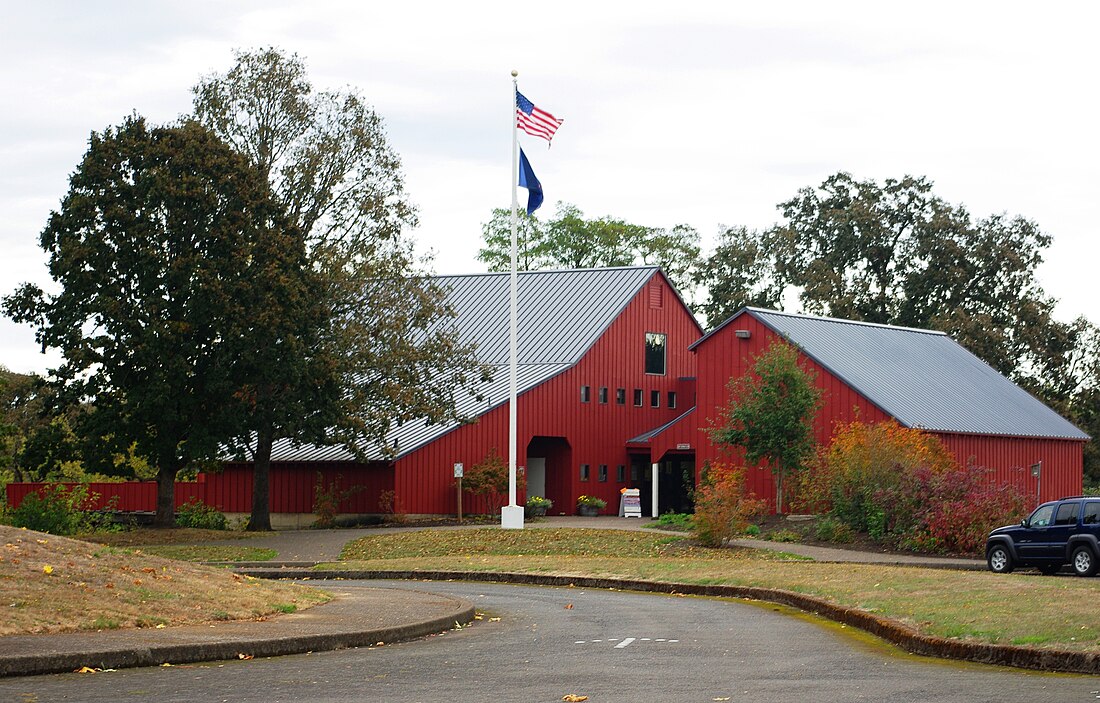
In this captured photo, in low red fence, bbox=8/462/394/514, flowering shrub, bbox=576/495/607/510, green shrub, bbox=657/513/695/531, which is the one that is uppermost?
low red fence, bbox=8/462/394/514

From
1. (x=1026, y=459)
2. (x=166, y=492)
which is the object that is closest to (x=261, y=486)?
(x=166, y=492)

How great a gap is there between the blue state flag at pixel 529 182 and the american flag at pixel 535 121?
0.92 metres

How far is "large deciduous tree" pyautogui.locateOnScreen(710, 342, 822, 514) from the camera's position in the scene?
1775 inches

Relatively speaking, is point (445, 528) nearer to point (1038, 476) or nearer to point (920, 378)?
point (920, 378)

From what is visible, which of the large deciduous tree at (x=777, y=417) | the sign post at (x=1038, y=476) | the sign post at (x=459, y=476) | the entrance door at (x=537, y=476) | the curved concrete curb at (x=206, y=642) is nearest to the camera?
the curved concrete curb at (x=206, y=642)

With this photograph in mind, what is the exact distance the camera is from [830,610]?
65.3ft

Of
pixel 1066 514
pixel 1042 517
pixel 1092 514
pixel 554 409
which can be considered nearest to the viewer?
pixel 1092 514

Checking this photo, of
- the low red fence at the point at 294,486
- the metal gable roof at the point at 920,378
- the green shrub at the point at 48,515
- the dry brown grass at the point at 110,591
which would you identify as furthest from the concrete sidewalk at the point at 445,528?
the dry brown grass at the point at 110,591

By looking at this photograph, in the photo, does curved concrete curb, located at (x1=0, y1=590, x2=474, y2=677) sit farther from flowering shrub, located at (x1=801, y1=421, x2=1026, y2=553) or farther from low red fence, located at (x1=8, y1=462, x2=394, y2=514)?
low red fence, located at (x1=8, y1=462, x2=394, y2=514)

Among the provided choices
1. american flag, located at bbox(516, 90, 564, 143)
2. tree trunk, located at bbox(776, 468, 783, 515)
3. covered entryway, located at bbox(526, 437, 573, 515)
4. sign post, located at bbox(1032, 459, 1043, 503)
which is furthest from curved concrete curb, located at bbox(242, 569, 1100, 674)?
sign post, located at bbox(1032, 459, 1043, 503)

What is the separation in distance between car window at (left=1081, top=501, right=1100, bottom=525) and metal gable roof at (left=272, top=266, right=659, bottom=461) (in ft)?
86.0

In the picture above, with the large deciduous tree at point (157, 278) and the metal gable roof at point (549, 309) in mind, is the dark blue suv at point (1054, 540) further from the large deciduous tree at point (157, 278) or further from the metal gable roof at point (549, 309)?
the metal gable roof at point (549, 309)

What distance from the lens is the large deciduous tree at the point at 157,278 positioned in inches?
1599

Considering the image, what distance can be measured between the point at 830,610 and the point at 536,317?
42.5 meters
